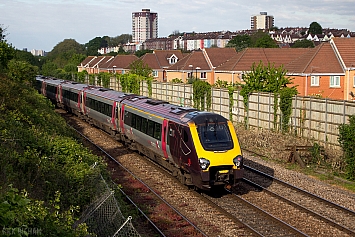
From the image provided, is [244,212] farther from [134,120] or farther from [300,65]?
[300,65]

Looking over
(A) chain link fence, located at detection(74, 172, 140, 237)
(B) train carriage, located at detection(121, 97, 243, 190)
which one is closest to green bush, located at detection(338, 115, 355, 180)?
(B) train carriage, located at detection(121, 97, 243, 190)

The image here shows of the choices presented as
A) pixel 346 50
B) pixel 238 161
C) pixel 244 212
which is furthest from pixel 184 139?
pixel 346 50

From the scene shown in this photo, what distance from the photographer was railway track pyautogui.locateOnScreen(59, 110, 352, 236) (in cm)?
1080

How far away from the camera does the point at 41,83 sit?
49219mm

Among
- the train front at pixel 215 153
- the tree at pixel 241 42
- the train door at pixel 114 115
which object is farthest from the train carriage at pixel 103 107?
the tree at pixel 241 42

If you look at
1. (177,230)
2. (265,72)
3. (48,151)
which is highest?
(265,72)

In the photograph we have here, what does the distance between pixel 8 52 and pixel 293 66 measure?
2510 centimetres

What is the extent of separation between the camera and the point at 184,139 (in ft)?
45.5

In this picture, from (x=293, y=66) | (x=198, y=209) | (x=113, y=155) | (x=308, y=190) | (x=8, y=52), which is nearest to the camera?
(x=198, y=209)

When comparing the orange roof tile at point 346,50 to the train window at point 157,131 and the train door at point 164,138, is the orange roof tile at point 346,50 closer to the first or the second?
the train window at point 157,131

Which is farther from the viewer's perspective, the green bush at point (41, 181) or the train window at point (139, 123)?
the train window at point (139, 123)

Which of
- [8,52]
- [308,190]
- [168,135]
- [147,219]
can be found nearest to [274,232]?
[147,219]

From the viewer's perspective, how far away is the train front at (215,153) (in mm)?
12898

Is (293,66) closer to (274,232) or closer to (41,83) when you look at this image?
(41,83)
